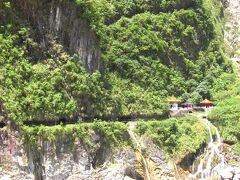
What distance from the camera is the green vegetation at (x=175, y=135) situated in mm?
38531

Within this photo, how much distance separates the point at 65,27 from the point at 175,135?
13831mm

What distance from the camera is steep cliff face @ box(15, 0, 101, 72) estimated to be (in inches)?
1476

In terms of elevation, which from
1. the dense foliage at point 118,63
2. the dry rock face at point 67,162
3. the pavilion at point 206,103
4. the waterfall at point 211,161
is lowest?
the waterfall at point 211,161

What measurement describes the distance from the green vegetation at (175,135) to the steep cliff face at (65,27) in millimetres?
7793

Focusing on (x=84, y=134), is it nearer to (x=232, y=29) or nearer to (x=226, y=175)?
(x=226, y=175)

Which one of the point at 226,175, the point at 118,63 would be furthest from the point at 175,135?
the point at 118,63

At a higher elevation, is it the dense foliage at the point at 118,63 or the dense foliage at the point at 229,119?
the dense foliage at the point at 118,63

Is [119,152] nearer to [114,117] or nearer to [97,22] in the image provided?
[114,117]

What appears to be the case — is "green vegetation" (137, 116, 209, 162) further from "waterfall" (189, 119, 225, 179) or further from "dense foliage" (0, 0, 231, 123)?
"dense foliage" (0, 0, 231, 123)

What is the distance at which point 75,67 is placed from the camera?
126 ft

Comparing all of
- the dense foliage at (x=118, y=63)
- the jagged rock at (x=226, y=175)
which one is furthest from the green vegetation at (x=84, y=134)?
the jagged rock at (x=226, y=175)

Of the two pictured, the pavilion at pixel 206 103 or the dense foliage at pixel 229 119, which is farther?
the pavilion at pixel 206 103

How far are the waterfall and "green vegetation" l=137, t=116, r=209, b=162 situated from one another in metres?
0.92

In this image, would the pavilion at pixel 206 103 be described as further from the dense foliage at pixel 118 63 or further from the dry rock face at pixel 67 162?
the dry rock face at pixel 67 162
